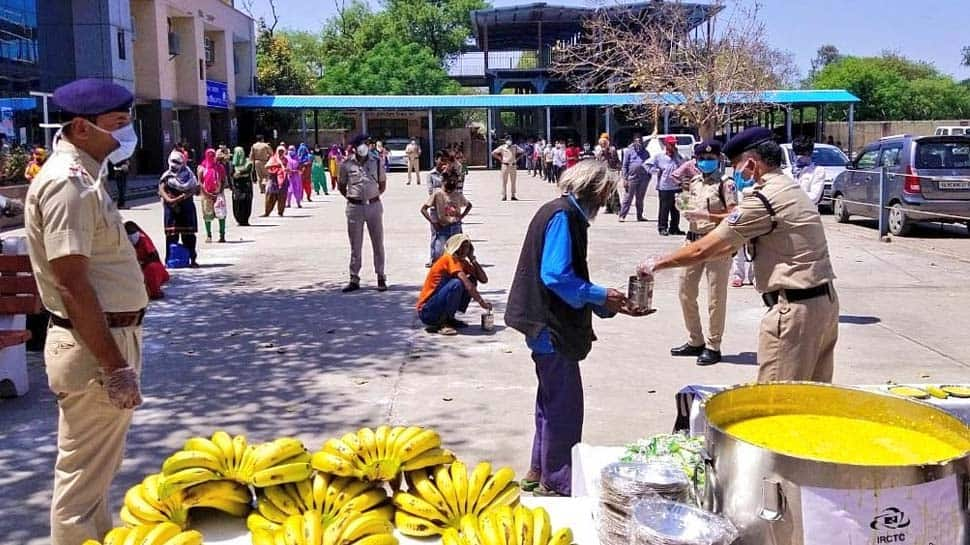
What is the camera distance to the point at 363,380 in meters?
6.87

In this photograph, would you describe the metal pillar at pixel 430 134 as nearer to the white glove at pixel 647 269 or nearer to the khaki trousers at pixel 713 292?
the khaki trousers at pixel 713 292

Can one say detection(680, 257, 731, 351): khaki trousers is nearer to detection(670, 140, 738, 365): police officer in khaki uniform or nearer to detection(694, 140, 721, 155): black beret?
detection(670, 140, 738, 365): police officer in khaki uniform

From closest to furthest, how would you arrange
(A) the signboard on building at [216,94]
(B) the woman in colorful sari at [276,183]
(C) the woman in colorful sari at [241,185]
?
(C) the woman in colorful sari at [241,185] < (B) the woman in colorful sari at [276,183] < (A) the signboard on building at [216,94]

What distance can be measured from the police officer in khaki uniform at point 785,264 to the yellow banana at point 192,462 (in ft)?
7.19

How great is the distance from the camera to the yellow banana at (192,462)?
2.76m

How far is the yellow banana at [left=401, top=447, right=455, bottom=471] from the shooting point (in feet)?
9.20

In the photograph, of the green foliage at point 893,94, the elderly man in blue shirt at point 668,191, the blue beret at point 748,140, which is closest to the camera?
the blue beret at point 748,140

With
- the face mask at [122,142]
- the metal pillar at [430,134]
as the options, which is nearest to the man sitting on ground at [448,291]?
the face mask at [122,142]

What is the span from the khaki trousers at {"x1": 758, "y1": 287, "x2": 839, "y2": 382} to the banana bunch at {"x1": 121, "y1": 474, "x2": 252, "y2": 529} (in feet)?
8.68

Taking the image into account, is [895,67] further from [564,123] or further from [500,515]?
[500,515]

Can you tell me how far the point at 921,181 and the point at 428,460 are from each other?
→ 14112 millimetres

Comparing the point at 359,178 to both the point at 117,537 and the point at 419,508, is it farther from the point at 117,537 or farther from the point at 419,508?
the point at 117,537

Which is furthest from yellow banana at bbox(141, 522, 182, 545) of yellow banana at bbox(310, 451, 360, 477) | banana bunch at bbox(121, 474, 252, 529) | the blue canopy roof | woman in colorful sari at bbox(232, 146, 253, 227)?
the blue canopy roof

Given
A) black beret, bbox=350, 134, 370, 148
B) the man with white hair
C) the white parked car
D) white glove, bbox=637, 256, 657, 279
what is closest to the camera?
the man with white hair
